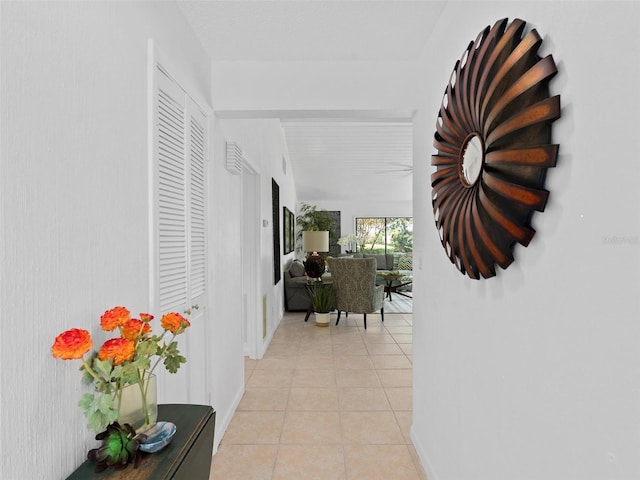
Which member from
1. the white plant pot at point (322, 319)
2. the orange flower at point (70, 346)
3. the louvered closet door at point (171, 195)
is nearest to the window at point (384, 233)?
the white plant pot at point (322, 319)

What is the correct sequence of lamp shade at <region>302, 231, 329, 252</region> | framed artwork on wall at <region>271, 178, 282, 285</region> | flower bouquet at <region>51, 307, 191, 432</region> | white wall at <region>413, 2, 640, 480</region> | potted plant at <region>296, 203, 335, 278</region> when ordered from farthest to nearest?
1. lamp shade at <region>302, 231, 329, 252</region>
2. potted plant at <region>296, 203, 335, 278</region>
3. framed artwork on wall at <region>271, 178, 282, 285</region>
4. flower bouquet at <region>51, 307, 191, 432</region>
5. white wall at <region>413, 2, 640, 480</region>

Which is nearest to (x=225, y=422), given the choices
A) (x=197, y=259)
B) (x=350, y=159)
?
(x=197, y=259)

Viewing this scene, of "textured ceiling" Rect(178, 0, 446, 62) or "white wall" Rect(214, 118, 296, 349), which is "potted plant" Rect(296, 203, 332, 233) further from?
"textured ceiling" Rect(178, 0, 446, 62)

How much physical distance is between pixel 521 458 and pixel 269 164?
13.8ft

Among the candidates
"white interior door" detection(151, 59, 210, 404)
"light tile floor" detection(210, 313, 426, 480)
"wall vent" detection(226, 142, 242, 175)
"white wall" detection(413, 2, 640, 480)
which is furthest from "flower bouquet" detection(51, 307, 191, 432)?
"wall vent" detection(226, 142, 242, 175)

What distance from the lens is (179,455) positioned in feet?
3.51

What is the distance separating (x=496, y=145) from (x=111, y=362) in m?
1.27

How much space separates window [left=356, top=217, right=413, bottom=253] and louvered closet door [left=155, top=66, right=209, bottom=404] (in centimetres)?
797

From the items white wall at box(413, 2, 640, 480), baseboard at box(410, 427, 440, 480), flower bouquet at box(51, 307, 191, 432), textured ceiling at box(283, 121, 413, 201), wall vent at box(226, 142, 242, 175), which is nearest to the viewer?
white wall at box(413, 2, 640, 480)

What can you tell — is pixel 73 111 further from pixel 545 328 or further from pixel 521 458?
pixel 521 458

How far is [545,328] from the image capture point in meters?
1.01

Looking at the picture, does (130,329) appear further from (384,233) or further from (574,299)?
(384,233)

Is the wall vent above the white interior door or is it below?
above

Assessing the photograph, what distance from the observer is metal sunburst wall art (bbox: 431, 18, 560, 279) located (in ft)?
3.25
